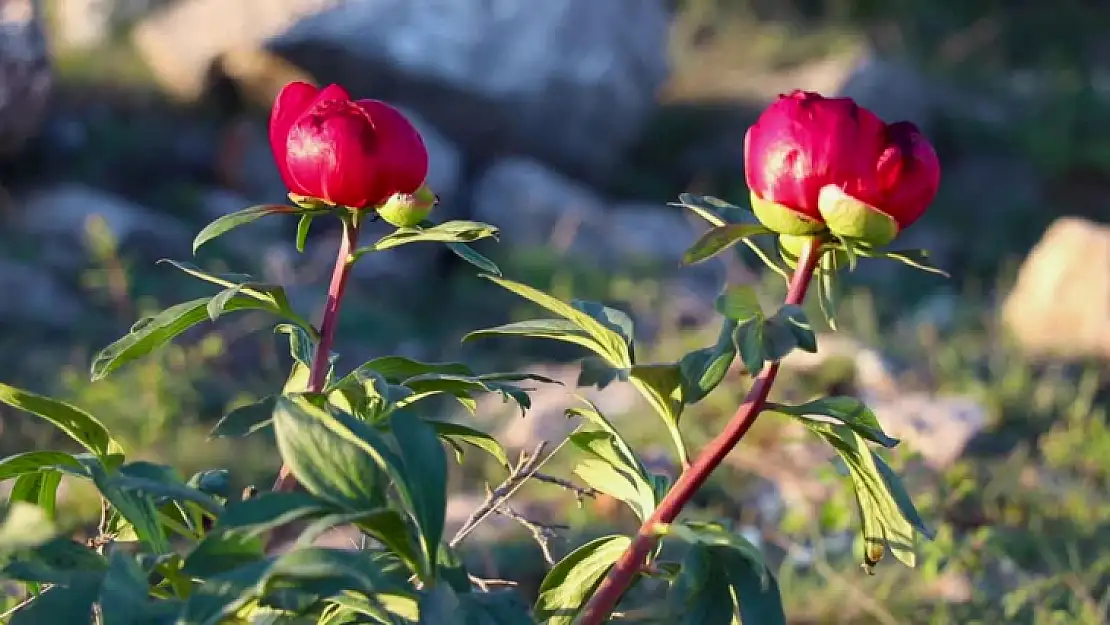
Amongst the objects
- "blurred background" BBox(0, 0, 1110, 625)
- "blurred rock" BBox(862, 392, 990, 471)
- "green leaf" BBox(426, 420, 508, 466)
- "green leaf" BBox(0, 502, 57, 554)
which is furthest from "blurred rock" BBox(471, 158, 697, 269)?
"green leaf" BBox(0, 502, 57, 554)

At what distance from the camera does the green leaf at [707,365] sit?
2.64 feet

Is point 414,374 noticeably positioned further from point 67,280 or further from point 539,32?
point 539,32

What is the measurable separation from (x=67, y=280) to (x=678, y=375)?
11.9 ft

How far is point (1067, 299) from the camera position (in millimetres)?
3709

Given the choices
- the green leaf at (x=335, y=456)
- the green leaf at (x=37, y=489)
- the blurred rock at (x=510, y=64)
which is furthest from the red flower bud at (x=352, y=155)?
the blurred rock at (x=510, y=64)

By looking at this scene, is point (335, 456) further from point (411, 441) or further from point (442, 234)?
point (442, 234)

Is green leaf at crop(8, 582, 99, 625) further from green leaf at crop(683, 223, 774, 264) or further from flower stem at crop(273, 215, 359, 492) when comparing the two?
green leaf at crop(683, 223, 774, 264)

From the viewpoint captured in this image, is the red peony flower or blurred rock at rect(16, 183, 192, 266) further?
blurred rock at rect(16, 183, 192, 266)

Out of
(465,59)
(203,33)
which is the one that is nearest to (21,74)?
(203,33)

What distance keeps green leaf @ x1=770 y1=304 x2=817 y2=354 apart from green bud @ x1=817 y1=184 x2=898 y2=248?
64 mm

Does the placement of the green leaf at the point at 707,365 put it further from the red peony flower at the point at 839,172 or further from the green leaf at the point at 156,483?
the green leaf at the point at 156,483

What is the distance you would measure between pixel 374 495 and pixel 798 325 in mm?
290

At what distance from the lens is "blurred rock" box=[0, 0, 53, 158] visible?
4312 millimetres

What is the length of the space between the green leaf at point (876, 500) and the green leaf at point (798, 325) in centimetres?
12
